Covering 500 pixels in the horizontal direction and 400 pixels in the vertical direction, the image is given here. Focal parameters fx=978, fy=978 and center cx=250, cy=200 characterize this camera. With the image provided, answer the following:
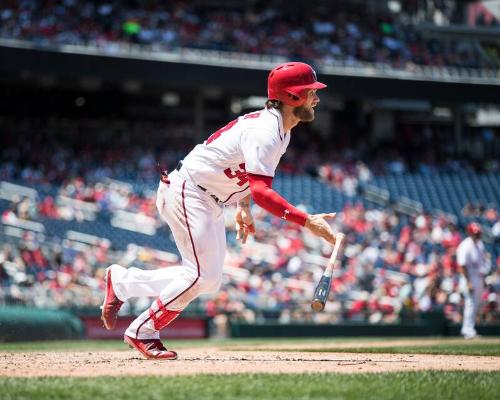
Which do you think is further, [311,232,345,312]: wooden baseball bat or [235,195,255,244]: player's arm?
[235,195,255,244]: player's arm

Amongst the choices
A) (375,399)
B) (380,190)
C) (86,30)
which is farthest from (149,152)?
(375,399)

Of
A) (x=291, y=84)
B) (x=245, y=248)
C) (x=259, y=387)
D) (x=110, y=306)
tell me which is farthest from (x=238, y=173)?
(x=245, y=248)

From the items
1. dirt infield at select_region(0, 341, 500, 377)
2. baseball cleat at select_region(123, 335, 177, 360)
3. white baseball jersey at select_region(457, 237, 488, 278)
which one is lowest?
dirt infield at select_region(0, 341, 500, 377)

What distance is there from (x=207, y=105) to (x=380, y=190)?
776 centimetres

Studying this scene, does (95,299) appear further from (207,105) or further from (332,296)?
(207,105)

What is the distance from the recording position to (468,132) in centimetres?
3522

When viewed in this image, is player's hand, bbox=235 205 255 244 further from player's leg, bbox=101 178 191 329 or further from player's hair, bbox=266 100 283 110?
player's hair, bbox=266 100 283 110

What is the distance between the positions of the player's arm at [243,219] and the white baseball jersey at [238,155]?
0.55 ft

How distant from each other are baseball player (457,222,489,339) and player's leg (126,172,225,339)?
8410 millimetres

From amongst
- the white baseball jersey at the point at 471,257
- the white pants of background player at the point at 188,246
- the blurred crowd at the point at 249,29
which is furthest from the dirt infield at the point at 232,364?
the blurred crowd at the point at 249,29

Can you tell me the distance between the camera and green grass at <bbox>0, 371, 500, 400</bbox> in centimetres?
516

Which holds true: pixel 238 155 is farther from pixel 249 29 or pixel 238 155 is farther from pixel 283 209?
pixel 249 29

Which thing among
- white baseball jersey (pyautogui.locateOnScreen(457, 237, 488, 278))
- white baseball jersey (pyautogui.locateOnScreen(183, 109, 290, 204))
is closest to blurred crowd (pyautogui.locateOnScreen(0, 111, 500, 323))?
white baseball jersey (pyautogui.locateOnScreen(457, 237, 488, 278))

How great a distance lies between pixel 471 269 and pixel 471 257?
0.19 m
